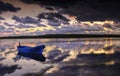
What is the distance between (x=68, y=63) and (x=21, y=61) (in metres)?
0.38

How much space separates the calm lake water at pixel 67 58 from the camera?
179cm

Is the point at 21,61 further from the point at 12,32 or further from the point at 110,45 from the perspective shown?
the point at 110,45

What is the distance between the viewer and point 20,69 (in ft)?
6.04

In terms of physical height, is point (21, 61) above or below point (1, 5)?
below

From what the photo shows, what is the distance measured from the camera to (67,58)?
5.98 ft

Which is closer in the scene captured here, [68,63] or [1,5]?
[1,5]

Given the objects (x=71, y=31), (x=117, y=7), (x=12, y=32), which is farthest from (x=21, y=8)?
(x=117, y=7)

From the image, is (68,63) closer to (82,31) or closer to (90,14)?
(82,31)

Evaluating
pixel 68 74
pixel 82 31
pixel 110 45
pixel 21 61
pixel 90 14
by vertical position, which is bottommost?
pixel 68 74

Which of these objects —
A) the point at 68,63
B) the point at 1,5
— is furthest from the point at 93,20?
the point at 1,5

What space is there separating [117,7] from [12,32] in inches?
32.8

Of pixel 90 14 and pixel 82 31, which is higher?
pixel 90 14

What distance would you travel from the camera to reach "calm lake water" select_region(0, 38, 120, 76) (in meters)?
1.79

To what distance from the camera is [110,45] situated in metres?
1.83
